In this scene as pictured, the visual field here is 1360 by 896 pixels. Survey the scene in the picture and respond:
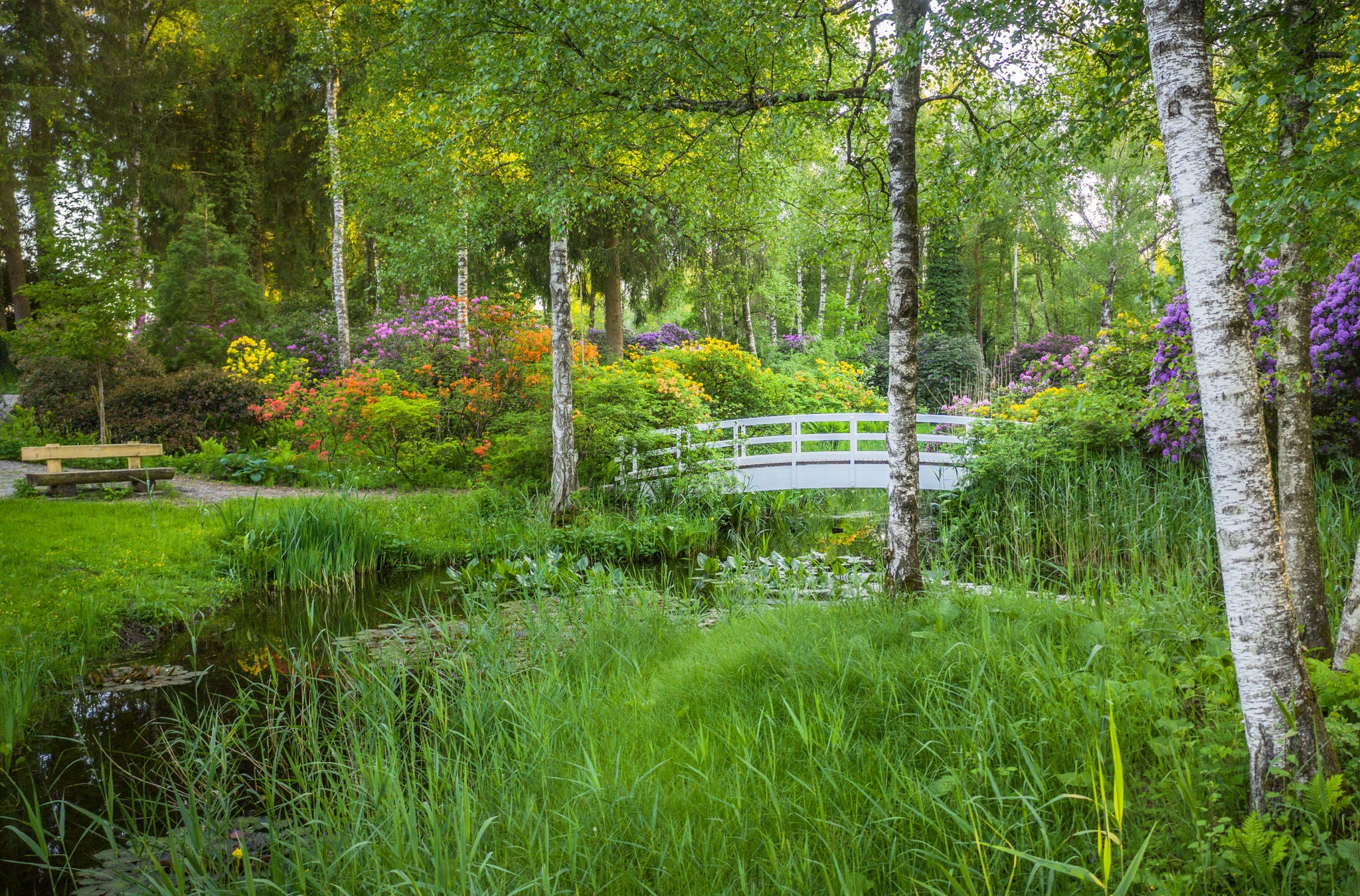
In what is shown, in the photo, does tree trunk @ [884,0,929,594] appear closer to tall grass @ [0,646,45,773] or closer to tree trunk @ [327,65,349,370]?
tall grass @ [0,646,45,773]

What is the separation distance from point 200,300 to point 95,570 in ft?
36.4

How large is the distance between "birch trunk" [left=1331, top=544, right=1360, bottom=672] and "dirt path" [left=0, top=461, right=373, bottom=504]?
890 cm

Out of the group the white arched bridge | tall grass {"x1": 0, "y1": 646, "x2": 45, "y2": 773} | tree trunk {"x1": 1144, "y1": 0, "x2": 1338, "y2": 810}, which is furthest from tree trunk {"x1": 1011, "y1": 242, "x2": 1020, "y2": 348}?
tall grass {"x1": 0, "y1": 646, "x2": 45, "y2": 773}

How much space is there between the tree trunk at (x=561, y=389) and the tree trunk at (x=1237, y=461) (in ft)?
21.2

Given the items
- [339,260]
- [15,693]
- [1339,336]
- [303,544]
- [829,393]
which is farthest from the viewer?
[829,393]

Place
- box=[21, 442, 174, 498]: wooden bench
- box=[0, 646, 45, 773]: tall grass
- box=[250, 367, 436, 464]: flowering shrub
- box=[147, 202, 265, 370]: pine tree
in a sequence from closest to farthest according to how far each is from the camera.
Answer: box=[0, 646, 45, 773]: tall grass → box=[21, 442, 174, 498]: wooden bench → box=[250, 367, 436, 464]: flowering shrub → box=[147, 202, 265, 370]: pine tree

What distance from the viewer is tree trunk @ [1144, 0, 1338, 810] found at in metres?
1.96

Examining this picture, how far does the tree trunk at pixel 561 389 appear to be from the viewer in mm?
8102

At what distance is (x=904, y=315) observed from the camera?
4.61 metres

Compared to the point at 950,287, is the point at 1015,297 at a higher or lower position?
lower

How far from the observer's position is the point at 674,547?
7957 millimetres

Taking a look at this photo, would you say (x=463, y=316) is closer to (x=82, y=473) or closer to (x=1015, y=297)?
(x=82, y=473)

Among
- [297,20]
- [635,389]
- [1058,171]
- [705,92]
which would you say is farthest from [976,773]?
[297,20]

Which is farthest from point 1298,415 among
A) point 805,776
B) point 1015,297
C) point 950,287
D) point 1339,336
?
point 1015,297
